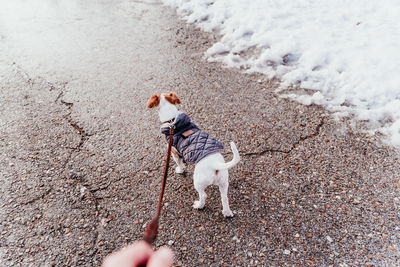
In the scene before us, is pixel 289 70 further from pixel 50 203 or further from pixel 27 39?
pixel 27 39

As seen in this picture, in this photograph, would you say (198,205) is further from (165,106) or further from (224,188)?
(165,106)

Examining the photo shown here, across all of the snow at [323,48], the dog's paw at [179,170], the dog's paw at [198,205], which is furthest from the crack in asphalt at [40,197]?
the snow at [323,48]

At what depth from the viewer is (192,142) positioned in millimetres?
2355

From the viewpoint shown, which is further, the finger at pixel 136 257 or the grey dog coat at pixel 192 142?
the grey dog coat at pixel 192 142

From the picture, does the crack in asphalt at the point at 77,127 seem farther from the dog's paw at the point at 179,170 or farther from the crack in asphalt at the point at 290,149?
the crack in asphalt at the point at 290,149

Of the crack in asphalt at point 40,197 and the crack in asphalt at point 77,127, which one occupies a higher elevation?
the crack in asphalt at point 77,127

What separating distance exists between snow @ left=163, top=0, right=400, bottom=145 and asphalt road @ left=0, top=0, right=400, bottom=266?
34 centimetres

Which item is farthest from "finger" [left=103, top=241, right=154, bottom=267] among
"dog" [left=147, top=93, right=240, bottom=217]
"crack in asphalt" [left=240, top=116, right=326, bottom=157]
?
"crack in asphalt" [left=240, top=116, right=326, bottom=157]

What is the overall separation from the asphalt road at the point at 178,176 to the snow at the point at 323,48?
1.13 ft

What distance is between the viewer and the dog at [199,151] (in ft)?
7.21

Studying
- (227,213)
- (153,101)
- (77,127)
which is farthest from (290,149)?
(77,127)

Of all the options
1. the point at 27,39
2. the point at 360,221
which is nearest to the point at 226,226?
the point at 360,221

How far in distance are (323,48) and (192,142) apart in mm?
3249

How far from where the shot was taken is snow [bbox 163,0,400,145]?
3.55 m
